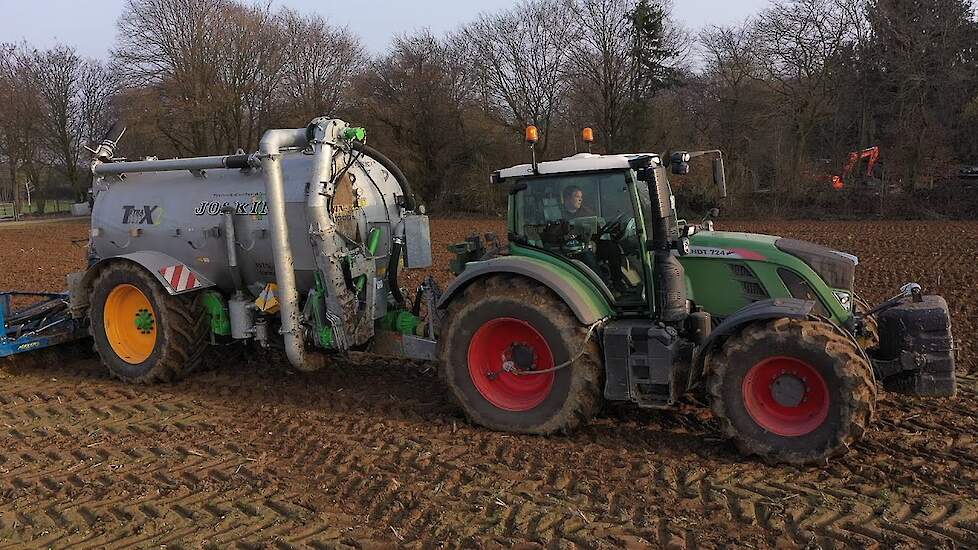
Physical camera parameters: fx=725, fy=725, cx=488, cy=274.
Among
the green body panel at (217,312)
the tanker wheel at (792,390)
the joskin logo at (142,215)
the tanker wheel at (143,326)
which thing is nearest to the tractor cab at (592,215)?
the tanker wheel at (792,390)

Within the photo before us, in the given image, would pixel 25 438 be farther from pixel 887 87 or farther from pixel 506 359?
pixel 887 87

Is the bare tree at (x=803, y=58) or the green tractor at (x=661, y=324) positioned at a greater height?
the bare tree at (x=803, y=58)

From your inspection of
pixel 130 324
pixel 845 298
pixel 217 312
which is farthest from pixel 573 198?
pixel 130 324

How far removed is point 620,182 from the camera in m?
5.09

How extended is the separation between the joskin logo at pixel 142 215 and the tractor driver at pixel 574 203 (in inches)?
164

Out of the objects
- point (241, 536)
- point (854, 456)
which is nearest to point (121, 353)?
point (241, 536)

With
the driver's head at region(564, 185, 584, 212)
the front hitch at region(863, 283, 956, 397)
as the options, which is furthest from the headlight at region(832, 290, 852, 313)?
the driver's head at region(564, 185, 584, 212)

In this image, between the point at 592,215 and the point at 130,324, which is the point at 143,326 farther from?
the point at 592,215

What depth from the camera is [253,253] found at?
263 inches

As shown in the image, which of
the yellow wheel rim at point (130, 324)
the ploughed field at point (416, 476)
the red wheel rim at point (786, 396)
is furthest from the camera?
the yellow wheel rim at point (130, 324)

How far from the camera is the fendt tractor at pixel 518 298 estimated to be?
461 cm

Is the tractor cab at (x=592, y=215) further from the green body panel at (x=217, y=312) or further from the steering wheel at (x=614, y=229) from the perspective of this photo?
the green body panel at (x=217, y=312)

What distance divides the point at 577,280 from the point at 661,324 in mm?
666

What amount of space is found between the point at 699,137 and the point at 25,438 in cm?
3149
